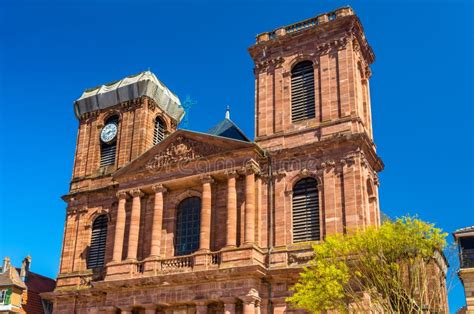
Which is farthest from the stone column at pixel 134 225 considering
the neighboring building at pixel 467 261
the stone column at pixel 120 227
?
the neighboring building at pixel 467 261

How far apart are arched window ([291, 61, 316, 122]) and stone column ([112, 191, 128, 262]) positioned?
33.1ft

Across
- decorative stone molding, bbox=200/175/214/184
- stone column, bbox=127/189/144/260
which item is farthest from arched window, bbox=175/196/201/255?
stone column, bbox=127/189/144/260

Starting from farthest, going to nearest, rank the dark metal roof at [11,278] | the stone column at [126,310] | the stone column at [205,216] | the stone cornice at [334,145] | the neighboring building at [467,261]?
1. the dark metal roof at [11,278]
2. the neighboring building at [467,261]
3. the stone column at [126,310]
4. the stone column at [205,216]
5. the stone cornice at [334,145]

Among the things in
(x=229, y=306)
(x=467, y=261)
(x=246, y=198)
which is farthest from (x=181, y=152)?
(x=467, y=261)

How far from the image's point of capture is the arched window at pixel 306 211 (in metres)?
26.8

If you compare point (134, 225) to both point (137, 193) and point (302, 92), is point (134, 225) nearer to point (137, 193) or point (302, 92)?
point (137, 193)

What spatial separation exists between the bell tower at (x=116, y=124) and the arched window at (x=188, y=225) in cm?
614

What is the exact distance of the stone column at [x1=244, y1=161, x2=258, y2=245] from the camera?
26766 millimetres

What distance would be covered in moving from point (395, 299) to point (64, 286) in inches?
754

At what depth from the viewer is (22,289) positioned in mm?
37875

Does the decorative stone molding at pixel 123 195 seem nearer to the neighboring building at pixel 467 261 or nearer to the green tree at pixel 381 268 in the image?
the green tree at pixel 381 268

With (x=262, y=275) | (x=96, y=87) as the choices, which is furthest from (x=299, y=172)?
(x=96, y=87)

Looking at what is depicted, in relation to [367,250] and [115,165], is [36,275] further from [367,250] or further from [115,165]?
[367,250]

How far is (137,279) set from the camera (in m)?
27.8
